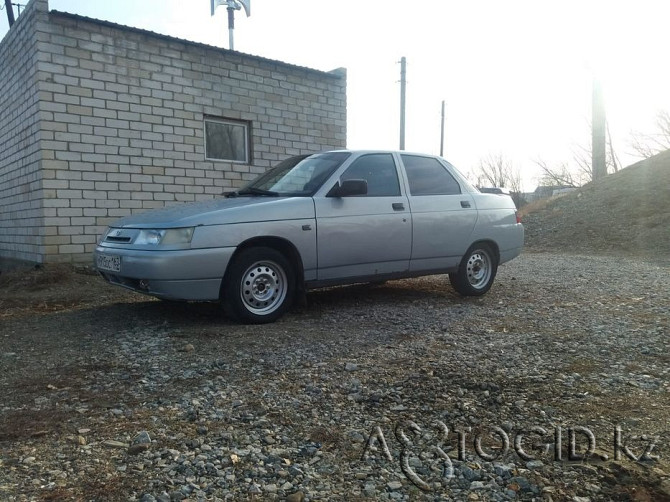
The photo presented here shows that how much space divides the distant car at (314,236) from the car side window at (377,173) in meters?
0.01

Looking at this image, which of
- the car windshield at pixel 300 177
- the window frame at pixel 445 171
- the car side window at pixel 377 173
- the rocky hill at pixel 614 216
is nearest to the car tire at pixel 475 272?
the window frame at pixel 445 171

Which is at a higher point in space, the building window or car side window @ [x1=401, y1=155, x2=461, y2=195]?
the building window

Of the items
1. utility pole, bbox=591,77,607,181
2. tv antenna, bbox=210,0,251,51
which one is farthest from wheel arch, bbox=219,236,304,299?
utility pole, bbox=591,77,607,181

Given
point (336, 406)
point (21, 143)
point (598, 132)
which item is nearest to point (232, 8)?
point (21, 143)

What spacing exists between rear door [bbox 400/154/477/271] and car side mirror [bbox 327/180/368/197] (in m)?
0.88

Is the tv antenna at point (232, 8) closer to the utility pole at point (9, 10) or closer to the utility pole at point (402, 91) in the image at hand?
the utility pole at point (9, 10)

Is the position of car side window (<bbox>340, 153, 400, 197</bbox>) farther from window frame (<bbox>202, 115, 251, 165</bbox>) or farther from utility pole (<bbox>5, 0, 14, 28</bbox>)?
utility pole (<bbox>5, 0, 14, 28</bbox>)

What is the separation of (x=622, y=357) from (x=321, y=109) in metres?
8.97

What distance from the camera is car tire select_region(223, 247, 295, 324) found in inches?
195

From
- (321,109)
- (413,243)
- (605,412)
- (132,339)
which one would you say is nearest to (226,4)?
(321,109)

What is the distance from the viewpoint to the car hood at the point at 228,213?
4871mm

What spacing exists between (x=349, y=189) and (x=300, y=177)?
0.65 metres

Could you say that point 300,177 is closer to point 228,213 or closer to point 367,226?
point 367,226

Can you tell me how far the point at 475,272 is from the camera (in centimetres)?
689
